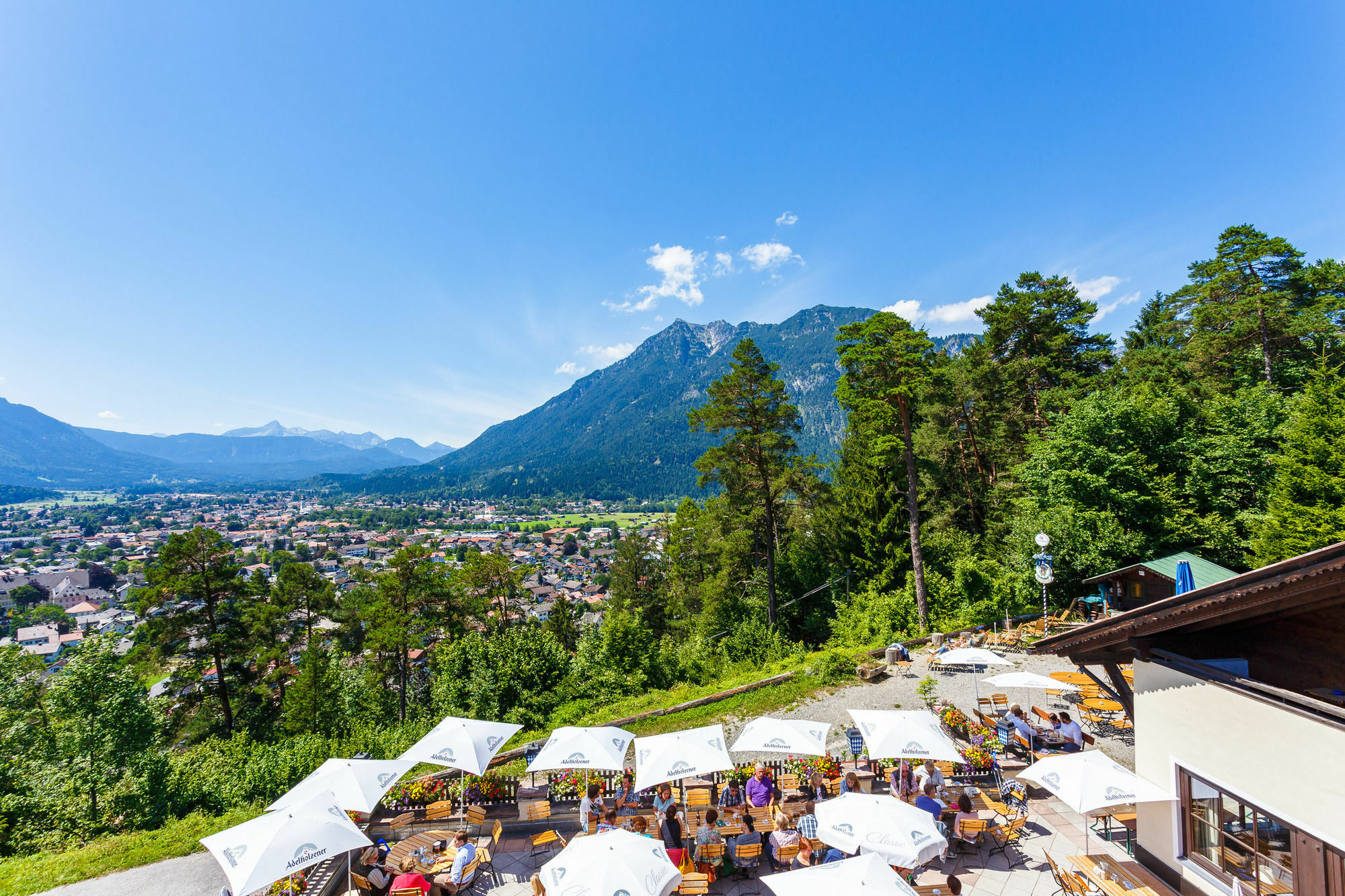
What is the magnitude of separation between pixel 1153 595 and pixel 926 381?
30.3ft

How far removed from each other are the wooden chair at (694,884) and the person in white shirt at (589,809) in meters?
2.08

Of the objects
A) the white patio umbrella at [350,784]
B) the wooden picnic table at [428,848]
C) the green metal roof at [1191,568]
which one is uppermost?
the green metal roof at [1191,568]

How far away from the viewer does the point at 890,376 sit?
1881cm

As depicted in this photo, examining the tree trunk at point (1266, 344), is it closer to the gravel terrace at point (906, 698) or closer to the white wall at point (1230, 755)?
the gravel terrace at point (906, 698)

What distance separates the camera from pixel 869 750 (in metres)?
8.17

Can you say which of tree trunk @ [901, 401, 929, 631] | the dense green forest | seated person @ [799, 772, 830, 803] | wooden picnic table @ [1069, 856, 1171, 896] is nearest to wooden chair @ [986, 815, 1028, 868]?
wooden picnic table @ [1069, 856, 1171, 896]

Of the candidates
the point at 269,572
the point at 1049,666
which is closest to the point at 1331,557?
the point at 1049,666

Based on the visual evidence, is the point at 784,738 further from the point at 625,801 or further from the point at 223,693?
the point at 223,693

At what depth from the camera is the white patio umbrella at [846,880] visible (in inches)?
207

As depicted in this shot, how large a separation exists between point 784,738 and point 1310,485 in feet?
56.0

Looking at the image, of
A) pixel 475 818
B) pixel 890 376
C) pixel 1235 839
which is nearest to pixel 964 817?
pixel 1235 839

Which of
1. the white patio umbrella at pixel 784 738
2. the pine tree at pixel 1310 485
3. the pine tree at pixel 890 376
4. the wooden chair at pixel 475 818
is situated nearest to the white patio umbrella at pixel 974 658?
the white patio umbrella at pixel 784 738

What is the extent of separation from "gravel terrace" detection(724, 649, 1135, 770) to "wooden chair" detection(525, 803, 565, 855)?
4.49 meters

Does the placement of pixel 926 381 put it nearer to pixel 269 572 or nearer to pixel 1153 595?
pixel 1153 595
